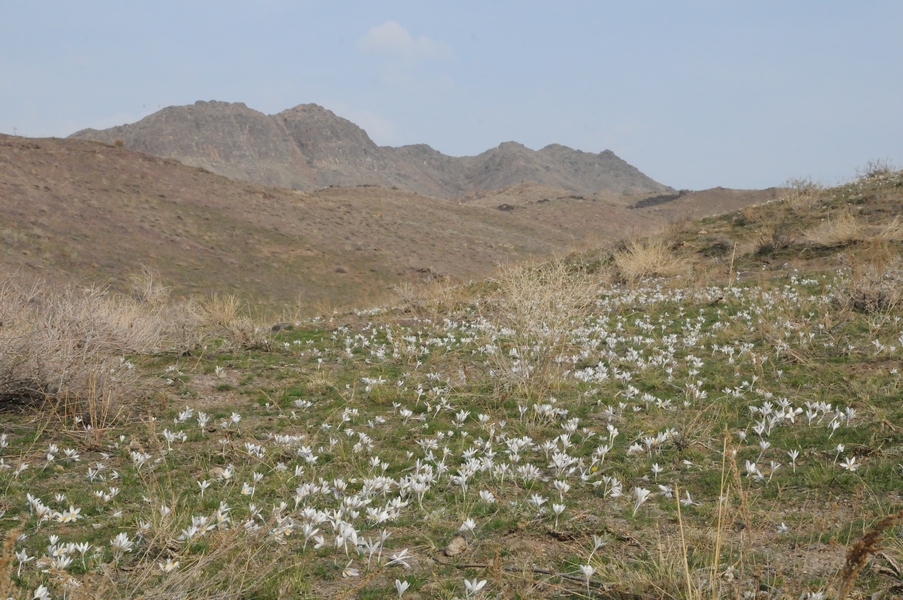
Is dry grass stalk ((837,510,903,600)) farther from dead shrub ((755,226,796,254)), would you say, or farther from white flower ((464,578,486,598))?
dead shrub ((755,226,796,254))

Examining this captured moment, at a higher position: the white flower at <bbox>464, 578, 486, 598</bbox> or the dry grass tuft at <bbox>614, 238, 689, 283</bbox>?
the dry grass tuft at <bbox>614, 238, 689, 283</bbox>

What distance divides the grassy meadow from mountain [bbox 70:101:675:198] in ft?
197

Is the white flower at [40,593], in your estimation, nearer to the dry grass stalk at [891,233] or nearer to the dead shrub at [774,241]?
the dry grass stalk at [891,233]

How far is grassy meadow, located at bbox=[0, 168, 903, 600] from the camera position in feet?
9.15

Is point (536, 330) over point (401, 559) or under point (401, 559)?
over

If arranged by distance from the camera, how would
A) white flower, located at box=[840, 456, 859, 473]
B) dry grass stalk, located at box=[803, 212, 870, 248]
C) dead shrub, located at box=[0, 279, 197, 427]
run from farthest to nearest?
1. dry grass stalk, located at box=[803, 212, 870, 248]
2. dead shrub, located at box=[0, 279, 197, 427]
3. white flower, located at box=[840, 456, 859, 473]

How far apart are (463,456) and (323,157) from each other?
90521 millimetres

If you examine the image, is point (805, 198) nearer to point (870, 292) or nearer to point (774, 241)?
point (774, 241)

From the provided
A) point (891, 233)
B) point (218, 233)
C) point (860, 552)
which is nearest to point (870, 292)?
point (891, 233)

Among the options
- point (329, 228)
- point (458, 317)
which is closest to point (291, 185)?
point (329, 228)

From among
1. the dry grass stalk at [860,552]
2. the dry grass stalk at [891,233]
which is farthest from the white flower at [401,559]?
the dry grass stalk at [891,233]

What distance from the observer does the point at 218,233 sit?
3058cm

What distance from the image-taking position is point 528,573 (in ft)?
9.12

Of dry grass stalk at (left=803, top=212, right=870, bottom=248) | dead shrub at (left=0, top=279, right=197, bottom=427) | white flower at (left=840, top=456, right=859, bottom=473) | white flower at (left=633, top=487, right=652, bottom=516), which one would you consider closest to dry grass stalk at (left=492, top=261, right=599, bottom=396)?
white flower at (left=633, top=487, right=652, bottom=516)
